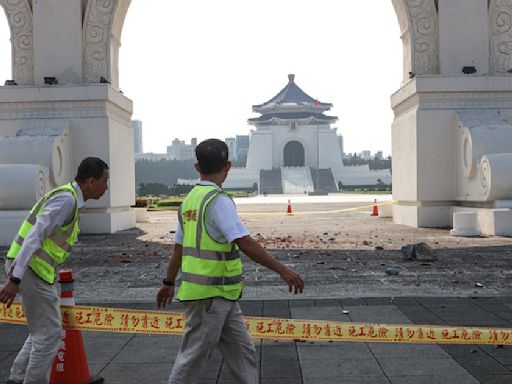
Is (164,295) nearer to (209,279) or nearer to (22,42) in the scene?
(209,279)

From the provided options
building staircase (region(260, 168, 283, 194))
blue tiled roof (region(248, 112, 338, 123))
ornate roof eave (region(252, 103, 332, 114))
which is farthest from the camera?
blue tiled roof (region(248, 112, 338, 123))

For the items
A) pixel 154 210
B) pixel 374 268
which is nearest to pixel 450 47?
pixel 374 268

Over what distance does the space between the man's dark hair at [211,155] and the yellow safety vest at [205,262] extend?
99mm

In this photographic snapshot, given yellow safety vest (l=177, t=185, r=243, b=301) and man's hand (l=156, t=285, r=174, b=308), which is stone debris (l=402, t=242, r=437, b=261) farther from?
yellow safety vest (l=177, t=185, r=243, b=301)

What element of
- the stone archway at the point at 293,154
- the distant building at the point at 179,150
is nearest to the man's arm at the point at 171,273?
the stone archway at the point at 293,154

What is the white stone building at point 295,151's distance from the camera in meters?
69.1

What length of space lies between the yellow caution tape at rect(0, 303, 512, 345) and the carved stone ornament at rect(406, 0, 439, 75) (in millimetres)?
9797

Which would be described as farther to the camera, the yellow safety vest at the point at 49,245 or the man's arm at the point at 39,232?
the yellow safety vest at the point at 49,245

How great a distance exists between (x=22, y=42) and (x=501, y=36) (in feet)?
33.0

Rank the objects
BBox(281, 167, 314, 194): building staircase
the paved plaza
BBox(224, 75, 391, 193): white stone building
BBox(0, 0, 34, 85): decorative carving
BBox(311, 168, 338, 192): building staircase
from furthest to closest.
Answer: BBox(224, 75, 391, 193): white stone building → BBox(311, 168, 338, 192): building staircase → BBox(281, 167, 314, 194): building staircase → BBox(0, 0, 34, 85): decorative carving → the paved plaza

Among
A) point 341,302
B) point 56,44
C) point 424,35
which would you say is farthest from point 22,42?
point 341,302

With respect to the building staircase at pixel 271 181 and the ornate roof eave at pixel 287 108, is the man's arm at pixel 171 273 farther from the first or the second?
the ornate roof eave at pixel 287 108

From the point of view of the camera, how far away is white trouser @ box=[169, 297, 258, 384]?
289 cm

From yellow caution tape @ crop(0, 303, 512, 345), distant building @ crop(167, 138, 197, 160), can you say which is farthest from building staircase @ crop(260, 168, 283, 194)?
distant building @ crop(167, 138, 197, 160)
